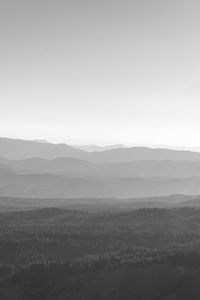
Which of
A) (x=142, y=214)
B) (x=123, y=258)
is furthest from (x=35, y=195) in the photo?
(x=123, y=258)

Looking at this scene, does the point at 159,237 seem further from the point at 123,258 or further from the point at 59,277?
the point at 59,277

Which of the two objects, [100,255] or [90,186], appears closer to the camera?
[100,255]

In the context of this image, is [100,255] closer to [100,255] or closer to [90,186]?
[100,255]

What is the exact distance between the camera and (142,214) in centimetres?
3616

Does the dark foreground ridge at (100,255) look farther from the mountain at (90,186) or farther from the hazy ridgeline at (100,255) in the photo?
the mountain at (90,186)

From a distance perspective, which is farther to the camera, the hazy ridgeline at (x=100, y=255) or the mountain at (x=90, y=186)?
the mountain at (x=90, y=186)

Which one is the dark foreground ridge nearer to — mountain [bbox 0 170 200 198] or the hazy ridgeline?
the hazy ridgeline

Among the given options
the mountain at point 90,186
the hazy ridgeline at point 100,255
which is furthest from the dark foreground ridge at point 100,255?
the mountain at point 90,186

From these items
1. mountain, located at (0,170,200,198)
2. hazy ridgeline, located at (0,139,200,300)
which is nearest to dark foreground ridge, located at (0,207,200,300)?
hazy ridgeline, located at (0,139,200,300)

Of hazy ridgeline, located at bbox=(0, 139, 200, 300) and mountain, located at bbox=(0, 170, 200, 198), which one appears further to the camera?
mountain, located at bbox=(0, 170, 200, 198)

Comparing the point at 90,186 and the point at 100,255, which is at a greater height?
the point at 90,186

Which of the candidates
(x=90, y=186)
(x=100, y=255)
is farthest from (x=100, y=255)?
(x=90, y=186)

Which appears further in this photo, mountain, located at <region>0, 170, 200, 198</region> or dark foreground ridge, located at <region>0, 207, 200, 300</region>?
mountain, located at <region>0, 170, 200, 198</region>

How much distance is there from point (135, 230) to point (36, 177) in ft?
401
